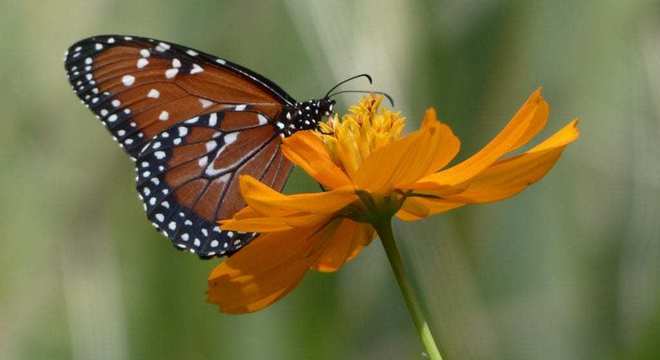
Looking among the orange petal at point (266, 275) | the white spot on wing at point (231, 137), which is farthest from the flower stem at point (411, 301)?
the white spot on wing at point (231, 137)

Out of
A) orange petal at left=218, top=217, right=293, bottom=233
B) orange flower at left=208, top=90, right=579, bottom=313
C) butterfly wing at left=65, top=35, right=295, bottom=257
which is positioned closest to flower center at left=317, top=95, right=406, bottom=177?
orange flower at left=208, top=90, right=579, bottom=313

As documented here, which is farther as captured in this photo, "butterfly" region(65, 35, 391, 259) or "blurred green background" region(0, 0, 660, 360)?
"blurred green background" region(0, 0, 660, 360)

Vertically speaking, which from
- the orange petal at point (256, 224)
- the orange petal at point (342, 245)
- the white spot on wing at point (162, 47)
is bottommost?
the orange petal at point (342, 245)

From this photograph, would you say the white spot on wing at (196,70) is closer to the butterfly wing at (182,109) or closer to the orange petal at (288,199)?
the butterfly wing at (182,109)

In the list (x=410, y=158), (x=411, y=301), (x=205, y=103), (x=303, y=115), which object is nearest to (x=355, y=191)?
(x=410, y=158)

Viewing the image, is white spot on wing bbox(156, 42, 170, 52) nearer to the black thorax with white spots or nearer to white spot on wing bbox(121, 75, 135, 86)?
white spot on wing bbox(121, 75, 135, 86)

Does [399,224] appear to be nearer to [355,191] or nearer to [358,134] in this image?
[358,134]
